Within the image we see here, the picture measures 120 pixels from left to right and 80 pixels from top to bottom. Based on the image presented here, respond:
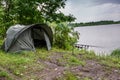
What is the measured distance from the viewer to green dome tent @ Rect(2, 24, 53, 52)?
431 inches

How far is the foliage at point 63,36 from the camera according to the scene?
13.4m

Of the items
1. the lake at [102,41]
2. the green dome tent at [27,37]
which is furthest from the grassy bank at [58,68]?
the lake at [102,41]

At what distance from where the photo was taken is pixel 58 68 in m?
7.91

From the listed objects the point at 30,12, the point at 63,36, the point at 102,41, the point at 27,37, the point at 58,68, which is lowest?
the point at 102,41

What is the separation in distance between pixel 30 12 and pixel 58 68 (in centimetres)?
848

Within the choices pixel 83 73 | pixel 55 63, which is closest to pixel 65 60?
pixel 55 63

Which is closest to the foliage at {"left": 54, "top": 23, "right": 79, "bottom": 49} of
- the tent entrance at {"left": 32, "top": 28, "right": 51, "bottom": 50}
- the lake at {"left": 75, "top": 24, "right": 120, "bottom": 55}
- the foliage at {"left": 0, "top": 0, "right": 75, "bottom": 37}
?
the tent entrance at {"left": 32, "top": 28, "right": 51, "bottom": 50}

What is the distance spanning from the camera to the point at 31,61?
870 centimetres

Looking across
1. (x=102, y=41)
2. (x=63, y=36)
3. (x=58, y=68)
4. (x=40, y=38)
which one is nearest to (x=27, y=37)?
(x=40, y=38)

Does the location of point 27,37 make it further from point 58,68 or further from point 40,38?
point 58,68

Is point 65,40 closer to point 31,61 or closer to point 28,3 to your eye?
point 28,3

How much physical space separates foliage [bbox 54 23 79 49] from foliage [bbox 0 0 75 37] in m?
2.68

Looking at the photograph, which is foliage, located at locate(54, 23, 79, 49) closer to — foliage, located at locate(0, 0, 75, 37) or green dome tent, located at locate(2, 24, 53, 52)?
green dome tent, located at locate(2, 24, 53, 52)

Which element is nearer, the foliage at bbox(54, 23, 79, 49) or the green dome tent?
the green dome tent
